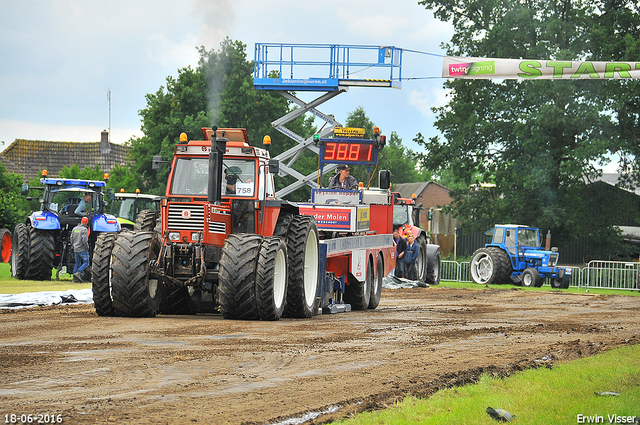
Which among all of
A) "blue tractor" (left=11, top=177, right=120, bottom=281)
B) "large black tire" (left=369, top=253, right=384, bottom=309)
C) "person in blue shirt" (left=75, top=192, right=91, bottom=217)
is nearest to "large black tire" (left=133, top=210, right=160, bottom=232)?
"large black tire" (left=369, top=253, right=384, bottom=309)

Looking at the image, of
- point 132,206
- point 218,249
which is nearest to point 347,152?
point 218,249

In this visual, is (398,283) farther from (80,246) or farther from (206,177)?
(206,177)

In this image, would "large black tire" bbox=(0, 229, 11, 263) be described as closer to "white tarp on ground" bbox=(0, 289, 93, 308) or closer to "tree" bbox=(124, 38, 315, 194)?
"white tarp on ground" bbox=(0, 289, 93, 308)

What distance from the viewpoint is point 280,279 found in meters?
12.6

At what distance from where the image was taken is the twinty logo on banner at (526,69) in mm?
21703

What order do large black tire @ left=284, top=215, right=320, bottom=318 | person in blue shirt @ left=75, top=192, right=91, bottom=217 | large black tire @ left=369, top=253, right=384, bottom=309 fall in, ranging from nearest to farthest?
large black tire @ left=284, top=215, right=320, bottom=318
large black tire @ left=369, top=253, right=384, bottom=309
person in blue shirt @ left=75, top=192, right=91, bottom=217

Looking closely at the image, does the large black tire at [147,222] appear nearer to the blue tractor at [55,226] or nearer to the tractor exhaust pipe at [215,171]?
the tractor exhaust pipe at [215,171]

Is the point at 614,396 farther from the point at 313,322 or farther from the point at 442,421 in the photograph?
the point at 313,322

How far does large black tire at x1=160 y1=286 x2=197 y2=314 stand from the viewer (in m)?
13.1

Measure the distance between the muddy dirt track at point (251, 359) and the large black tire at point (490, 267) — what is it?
15840 millimetres

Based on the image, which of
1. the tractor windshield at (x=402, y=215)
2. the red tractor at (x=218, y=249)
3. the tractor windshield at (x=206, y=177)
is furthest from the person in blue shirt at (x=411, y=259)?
the tractor windshield at (x=206, y=177)

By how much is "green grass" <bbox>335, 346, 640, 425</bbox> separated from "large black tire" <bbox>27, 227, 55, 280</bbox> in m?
16.3

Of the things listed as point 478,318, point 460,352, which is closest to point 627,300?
point 478,318

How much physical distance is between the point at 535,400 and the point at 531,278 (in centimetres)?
2425
